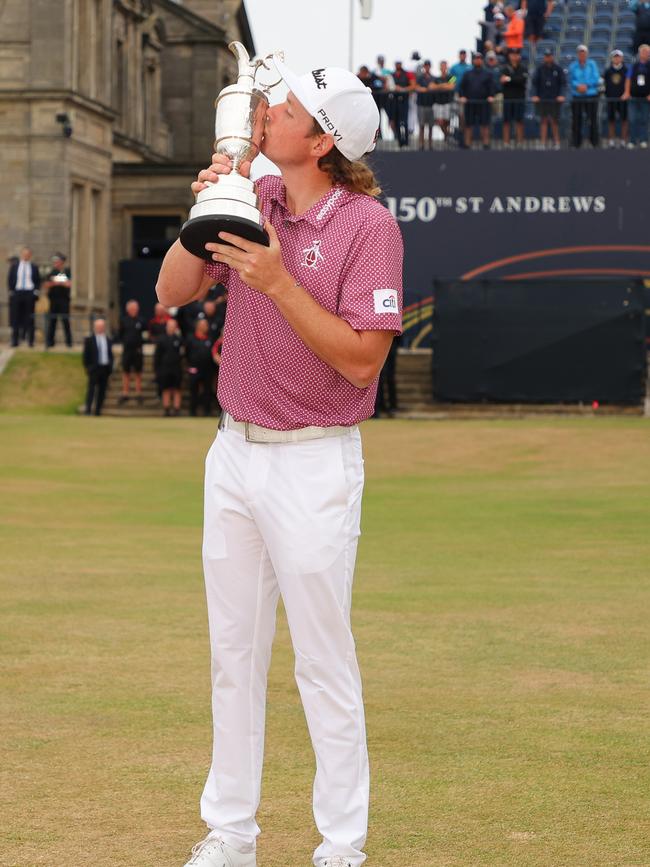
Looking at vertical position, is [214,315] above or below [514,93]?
below

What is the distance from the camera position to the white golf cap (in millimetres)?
4512

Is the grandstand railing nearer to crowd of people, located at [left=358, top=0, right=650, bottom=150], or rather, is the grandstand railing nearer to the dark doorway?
crowd of people, located at [left=358, top=0, right=650, bottom=150]

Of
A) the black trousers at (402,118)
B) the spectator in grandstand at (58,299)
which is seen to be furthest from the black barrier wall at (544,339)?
the spectator in grandstand at (58,299)

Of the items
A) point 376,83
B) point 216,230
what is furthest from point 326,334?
point 376,83

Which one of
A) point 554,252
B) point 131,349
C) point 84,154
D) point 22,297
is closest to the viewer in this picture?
point 131,349

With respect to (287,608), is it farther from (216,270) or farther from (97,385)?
(97,385)

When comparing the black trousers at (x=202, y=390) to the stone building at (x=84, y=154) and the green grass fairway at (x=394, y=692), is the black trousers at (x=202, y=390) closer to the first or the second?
the stone building at (x=84, y=154)

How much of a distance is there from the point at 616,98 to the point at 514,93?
2.17m

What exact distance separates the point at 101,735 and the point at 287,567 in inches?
96.7

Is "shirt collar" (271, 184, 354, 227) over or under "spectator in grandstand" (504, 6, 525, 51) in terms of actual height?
under

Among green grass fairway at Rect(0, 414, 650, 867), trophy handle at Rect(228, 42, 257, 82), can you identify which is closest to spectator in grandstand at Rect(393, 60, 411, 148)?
green grass fairway at Rect(0, 414, 650, 867)

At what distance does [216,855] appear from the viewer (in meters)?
4.64

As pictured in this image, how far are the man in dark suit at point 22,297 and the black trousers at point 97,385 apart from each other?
17.3ft

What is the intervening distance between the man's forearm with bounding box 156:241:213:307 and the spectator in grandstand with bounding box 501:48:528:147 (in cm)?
→ 3019
